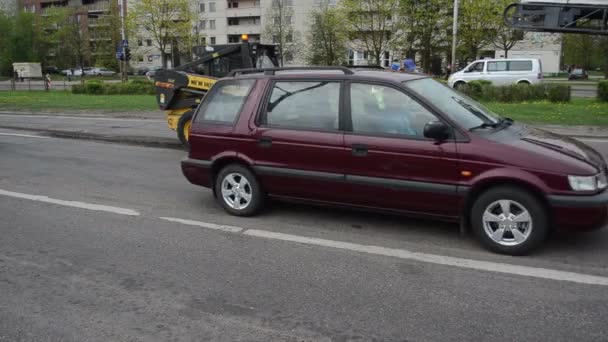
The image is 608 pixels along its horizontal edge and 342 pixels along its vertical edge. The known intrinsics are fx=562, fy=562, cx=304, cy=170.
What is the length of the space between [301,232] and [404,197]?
1132mm

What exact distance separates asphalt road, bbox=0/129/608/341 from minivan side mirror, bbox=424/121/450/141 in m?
1.03

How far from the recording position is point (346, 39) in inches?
1914

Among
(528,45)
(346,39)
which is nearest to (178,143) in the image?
(346,39)

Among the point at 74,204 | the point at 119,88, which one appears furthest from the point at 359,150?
the point at 119,88

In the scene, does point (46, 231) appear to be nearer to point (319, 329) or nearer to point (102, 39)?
point (319, 329)

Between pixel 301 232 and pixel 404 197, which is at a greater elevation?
pixel 404 197

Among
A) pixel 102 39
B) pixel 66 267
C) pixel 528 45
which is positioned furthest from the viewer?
pixel 102 39

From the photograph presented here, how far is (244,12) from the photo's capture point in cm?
7875

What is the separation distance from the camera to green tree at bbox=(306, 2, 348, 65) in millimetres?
47666

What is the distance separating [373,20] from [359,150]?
41891 mm

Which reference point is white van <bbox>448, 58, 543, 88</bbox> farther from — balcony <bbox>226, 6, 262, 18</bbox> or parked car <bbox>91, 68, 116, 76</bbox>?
balcony <bbox>226, 6, 262, 18</bbox>

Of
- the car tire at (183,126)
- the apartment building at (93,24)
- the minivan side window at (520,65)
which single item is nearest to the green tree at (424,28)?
the minivan side window at (520,65)

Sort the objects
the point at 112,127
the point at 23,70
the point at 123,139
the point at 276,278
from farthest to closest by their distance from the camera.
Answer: the point at 23,70
the point at 112,127
the point at 123,139
the point at 276,278

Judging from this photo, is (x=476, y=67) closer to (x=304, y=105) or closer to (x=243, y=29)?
(x=304, y=105)
